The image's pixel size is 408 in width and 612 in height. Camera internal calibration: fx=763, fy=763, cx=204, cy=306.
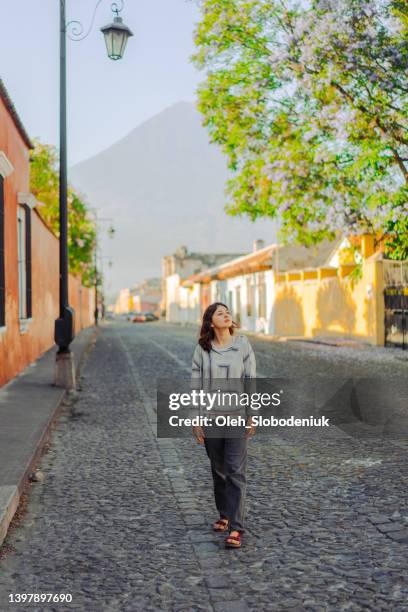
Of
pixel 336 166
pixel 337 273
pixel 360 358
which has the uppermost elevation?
pixel 336 166

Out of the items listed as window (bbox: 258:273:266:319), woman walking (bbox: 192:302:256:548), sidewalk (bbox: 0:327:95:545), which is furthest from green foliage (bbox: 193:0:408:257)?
window (bbox: 258:273:266:319)

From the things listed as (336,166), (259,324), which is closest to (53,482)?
(336,166)

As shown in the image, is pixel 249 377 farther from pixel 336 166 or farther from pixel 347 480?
pixel 336 166

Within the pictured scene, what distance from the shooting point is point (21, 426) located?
28.5ft

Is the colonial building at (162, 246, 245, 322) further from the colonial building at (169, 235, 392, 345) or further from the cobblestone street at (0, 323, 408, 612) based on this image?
the cobblestone street at (0, 323, 408, 612)

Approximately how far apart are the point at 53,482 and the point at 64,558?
2072 millimetres

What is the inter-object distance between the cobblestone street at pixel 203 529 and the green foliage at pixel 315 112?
1082 cm

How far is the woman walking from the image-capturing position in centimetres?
473

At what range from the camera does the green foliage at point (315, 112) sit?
55.9 ft

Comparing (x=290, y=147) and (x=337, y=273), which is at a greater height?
(x=290, y=147)

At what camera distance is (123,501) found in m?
5.85

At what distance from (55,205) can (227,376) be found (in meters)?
34.9

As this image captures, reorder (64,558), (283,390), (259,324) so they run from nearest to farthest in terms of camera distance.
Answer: (64,558)
(283,390)
(259,324)

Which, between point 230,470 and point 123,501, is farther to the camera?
point 123,501
